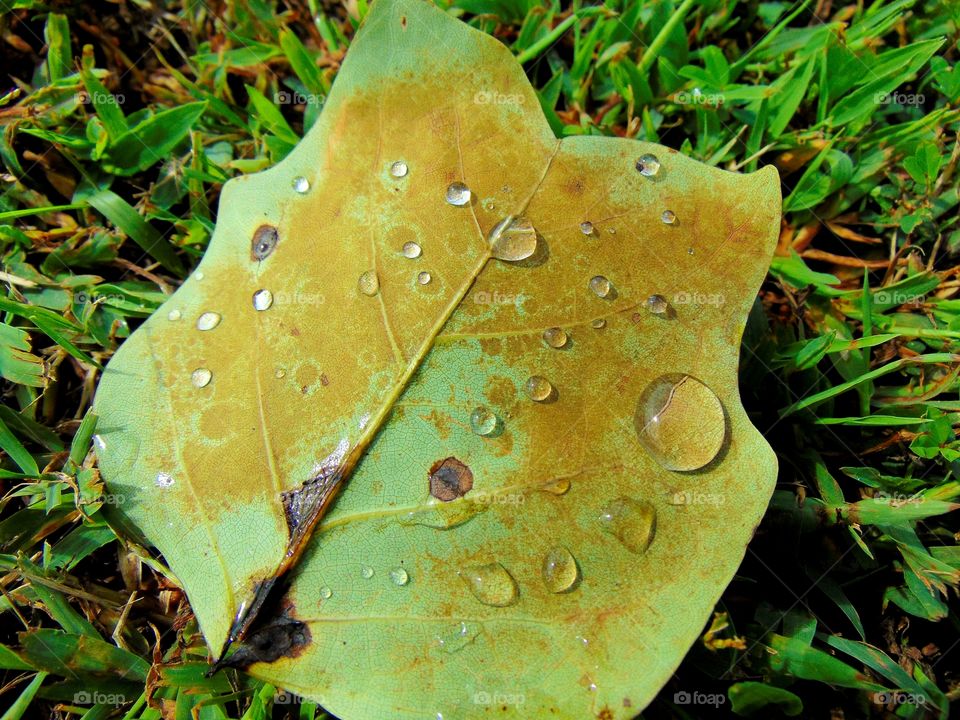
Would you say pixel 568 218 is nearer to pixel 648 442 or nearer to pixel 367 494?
pixel 648 442

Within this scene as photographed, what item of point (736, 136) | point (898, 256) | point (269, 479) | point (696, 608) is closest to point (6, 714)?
point (269, 479)

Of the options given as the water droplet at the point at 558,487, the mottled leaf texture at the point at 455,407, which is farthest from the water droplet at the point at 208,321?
the water droplet at the point at 558,487

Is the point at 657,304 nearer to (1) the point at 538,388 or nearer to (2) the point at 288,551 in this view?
(1) the point at 538,388

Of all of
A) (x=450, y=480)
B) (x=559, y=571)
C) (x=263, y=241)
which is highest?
(x=263, y=241)

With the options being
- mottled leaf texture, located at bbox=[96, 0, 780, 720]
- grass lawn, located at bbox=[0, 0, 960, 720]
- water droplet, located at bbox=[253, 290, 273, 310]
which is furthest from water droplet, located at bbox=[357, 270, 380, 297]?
grass lawn, located at bbox=[0, 0, 960, 720]

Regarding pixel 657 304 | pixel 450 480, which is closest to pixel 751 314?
pixel 657 304

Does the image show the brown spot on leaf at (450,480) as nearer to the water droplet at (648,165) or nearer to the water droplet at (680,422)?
the water droplet at (680,422)
